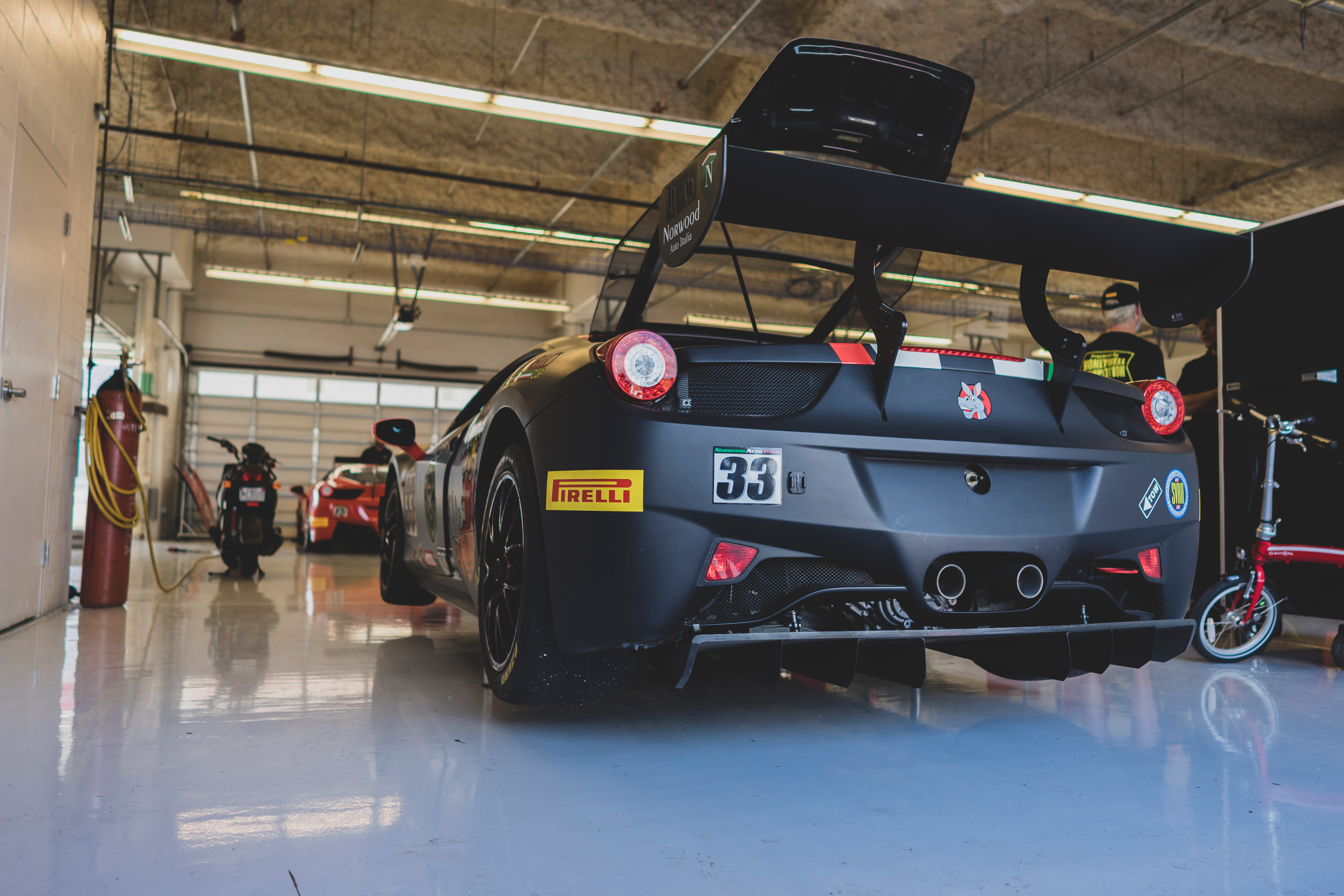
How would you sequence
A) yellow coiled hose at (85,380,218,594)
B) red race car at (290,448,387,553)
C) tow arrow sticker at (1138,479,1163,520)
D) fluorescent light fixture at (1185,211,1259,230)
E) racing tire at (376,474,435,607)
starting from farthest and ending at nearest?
fluorescent light fixture at (1185,211,1259,230), red race car at (290,448,387,553), yellow coiled hose at (85,380,218,594), racing tire at (376,474,435,607), tow arrow sticker at (1138,479,1163,520)

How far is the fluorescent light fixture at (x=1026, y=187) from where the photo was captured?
8.85 metres

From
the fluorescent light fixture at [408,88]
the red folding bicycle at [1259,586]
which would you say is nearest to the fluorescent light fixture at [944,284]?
the fluorescent light fixture at [408,88]

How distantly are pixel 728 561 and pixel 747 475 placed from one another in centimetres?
19

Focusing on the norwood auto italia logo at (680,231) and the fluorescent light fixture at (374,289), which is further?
the fluorescent light fixture at (374,289)

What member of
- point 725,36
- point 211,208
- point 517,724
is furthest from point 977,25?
point 211,208

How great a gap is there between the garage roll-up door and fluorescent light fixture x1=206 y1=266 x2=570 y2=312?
319 centimetres

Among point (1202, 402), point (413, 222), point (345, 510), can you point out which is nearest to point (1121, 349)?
point (1202, 402)

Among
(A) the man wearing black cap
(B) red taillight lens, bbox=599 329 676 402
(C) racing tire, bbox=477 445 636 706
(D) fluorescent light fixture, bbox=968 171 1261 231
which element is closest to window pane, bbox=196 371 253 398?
(D) fluorescent light fixture, bbox=968 171 1261 231

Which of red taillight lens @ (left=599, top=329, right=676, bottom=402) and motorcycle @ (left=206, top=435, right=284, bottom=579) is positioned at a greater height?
red taillight lens @ (left=599, top=329, right=676, bottom=402)

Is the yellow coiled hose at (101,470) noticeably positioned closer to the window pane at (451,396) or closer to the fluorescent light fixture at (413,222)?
the fluorescent light fixture at (413,222)

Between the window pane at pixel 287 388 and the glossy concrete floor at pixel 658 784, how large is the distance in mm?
16814

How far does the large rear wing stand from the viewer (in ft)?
6.63

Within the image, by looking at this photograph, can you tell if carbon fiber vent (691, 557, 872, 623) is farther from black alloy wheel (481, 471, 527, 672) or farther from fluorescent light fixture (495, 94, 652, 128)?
fluorescent light fixture (495, 94, 652, 128)

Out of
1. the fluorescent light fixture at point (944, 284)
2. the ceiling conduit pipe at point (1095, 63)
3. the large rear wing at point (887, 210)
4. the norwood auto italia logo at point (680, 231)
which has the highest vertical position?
the ceiling conduit pipe at point (1095, 63)
